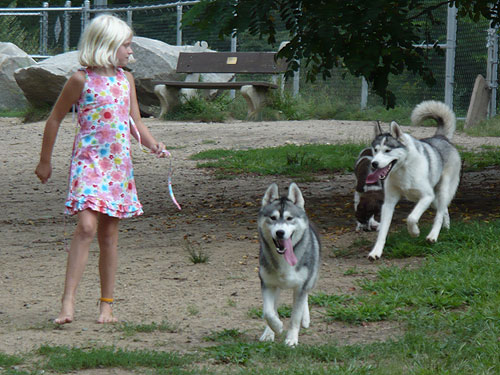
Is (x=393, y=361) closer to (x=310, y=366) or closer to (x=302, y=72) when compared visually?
→ (x=310, y=366)

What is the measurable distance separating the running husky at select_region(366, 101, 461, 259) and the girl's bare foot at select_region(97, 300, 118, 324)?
2.34 meters

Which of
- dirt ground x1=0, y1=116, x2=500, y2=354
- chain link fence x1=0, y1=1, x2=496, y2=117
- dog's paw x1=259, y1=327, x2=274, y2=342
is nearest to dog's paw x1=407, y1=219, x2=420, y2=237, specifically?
dirt ground x1=0, y1=116, x2=500, y2=354

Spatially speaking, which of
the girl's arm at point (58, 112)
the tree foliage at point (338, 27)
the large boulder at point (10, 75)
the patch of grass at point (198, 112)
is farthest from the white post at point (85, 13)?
the girl's arm at point (58, 112)

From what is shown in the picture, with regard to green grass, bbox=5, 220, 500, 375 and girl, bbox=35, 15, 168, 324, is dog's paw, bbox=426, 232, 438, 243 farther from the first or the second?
girl, bbox=35, 15, 168, 324

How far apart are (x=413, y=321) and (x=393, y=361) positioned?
0.78 meters

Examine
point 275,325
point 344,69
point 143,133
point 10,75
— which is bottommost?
point 275,325

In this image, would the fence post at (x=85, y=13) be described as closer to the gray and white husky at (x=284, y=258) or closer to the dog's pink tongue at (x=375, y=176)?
the dog's pink tongue at (x=375, y=176)

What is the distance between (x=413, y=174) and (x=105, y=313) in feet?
9.77

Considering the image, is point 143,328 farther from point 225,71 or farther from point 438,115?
point 225,71

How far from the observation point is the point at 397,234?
6906 mm

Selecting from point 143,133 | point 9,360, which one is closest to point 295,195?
point 143,133

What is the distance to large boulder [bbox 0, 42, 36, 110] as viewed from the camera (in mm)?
22391

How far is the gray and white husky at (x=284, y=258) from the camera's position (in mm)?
4387

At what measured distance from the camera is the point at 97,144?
15.7ft
